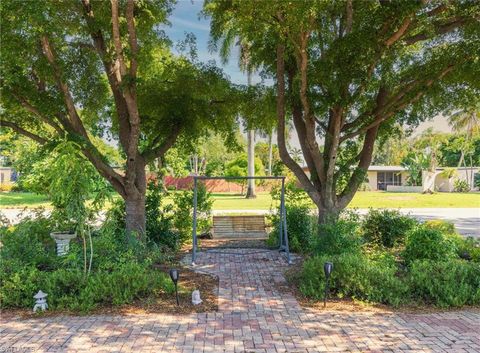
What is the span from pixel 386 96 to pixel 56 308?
7.71 metres

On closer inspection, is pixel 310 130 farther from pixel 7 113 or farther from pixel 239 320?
pixel 7 113

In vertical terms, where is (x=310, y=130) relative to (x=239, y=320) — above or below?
above

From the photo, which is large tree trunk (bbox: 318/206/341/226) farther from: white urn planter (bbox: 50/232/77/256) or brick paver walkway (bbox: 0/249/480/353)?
white urn planter (bbox: 50/232/77/256)

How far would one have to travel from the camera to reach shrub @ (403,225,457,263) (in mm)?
7673

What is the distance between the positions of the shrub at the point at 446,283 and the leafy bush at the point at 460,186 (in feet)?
134

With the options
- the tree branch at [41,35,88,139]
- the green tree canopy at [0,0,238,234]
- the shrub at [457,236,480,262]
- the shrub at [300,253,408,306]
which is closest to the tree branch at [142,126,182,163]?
the green tree canopy at [0,0,238,234]

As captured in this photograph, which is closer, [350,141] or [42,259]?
[42,259]

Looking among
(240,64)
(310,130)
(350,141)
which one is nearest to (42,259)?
(310,130)

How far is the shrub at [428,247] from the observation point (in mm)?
7673

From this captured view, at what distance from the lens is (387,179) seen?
52.1 m

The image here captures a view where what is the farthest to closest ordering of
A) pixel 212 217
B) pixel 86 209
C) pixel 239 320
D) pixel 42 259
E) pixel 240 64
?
pixel 240 64 < pixel 212 217 < pixel 42 259 < pixel 86 209 < pixel 239 320

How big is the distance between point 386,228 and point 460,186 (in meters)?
37.4

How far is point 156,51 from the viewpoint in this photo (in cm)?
945

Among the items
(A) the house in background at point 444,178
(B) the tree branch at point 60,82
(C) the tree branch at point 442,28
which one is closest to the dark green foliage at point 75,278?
(B) the tree branch at point 60,82
